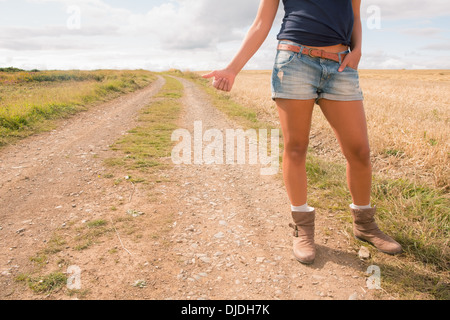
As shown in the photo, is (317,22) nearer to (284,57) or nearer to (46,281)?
(284,57)

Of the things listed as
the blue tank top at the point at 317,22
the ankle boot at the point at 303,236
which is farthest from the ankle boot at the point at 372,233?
the blue tank top at the point at 317,22

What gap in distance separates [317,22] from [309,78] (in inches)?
14.4

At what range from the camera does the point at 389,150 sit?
4652mm

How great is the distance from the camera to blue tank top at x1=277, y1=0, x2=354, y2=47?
199 cm

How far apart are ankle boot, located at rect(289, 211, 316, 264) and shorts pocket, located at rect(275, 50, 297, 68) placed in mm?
1210

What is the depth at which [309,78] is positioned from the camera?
204 centimetres

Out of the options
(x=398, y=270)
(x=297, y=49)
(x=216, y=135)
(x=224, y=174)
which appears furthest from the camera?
(x=216, y=135)

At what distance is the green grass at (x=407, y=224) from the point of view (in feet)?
6.85

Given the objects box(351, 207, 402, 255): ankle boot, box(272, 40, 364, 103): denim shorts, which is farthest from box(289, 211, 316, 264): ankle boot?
box(272, 40, 364, 103): denim shorts

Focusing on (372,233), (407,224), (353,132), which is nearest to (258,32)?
(353,132)
